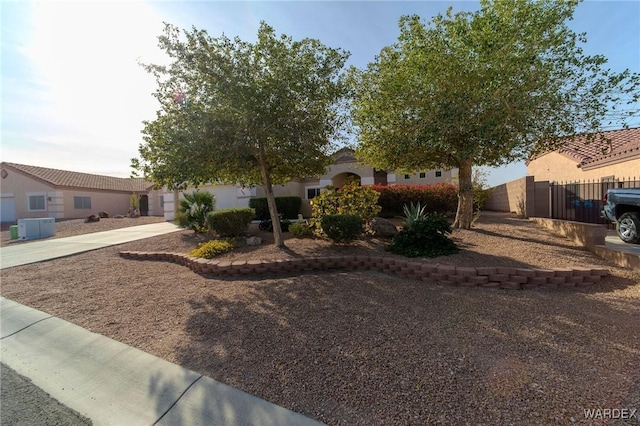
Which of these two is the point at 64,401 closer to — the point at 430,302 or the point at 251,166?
the point at 430,302

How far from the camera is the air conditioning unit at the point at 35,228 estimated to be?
48.9 ft

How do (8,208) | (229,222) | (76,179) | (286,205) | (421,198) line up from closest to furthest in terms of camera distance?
(229,222) → (421,198) → (286,205) → (8,208) → (76,179)

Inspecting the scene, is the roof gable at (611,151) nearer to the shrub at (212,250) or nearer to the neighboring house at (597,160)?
the neighboring house at (597,160)

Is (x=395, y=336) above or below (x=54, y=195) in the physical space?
below

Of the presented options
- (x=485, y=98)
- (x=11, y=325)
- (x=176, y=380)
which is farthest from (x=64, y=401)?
(x=485, y=98)

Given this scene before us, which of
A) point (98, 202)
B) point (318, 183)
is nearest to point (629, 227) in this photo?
point (318, 183)

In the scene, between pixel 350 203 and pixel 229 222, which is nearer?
pixel 350 203

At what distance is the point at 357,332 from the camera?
3783 millimetres

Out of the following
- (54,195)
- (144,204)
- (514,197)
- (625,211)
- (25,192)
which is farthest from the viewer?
(144,204)

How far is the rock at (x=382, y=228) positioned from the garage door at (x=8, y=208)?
34310mm

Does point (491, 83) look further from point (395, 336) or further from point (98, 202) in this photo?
point (98, 202)

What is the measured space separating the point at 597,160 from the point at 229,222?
48.4 feet

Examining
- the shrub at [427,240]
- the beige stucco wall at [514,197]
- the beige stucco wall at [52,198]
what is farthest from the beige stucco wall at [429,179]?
the beige stucco wall at [52,198]

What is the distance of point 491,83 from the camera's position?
621 centimetres
